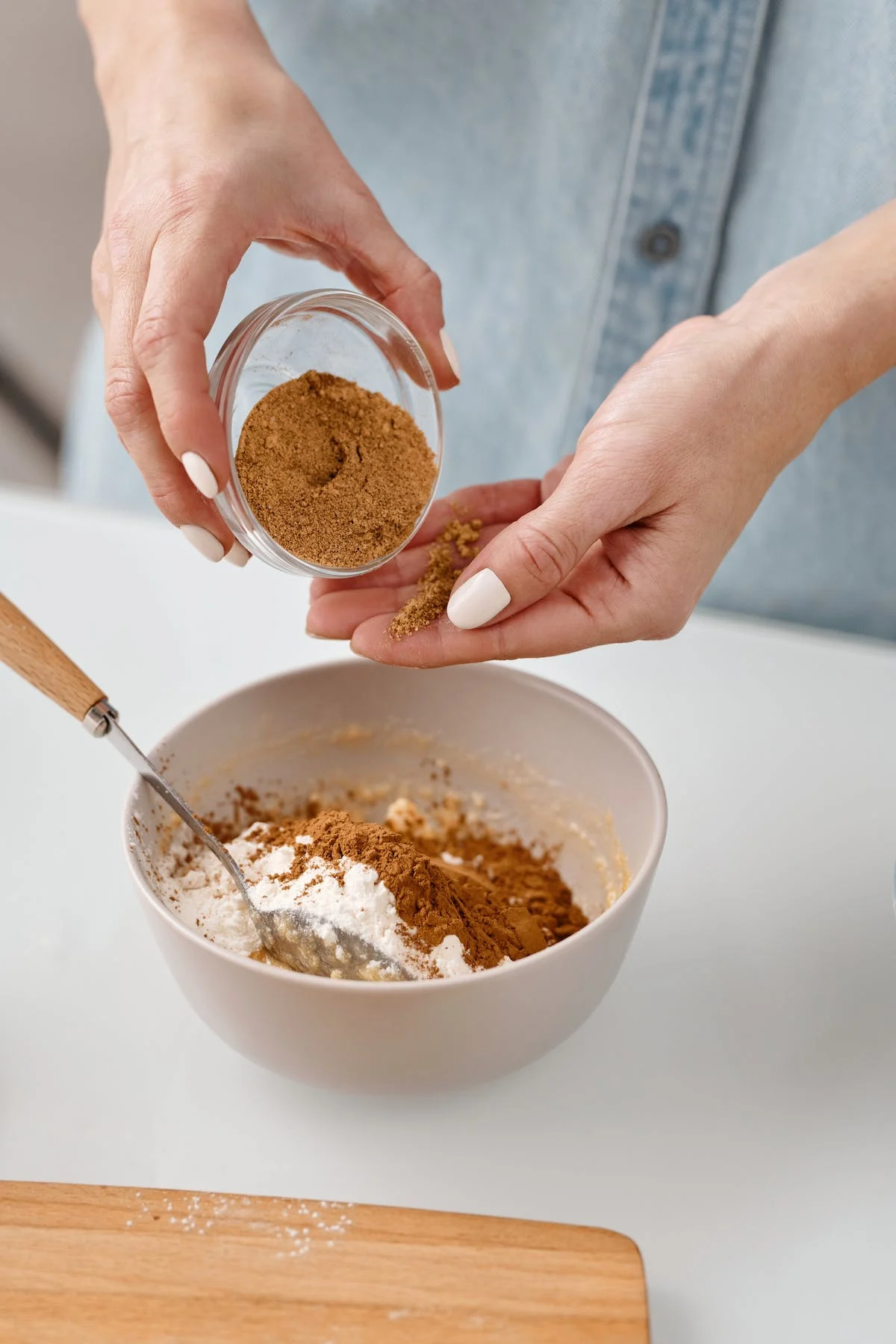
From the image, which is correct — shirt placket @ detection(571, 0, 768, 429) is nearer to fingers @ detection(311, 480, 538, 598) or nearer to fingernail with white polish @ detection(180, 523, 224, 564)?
fingers @ detection(311, 480, 538, 598)

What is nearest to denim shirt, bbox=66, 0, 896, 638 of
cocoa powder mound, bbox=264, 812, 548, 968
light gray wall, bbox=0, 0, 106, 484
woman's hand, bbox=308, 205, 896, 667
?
woman's hand, bbox=308, 205, 896, 667

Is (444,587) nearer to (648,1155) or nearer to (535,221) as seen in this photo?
(648,1155)

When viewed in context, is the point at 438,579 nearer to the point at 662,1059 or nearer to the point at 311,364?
the point at 311,364

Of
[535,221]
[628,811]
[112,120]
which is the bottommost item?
[628,811]

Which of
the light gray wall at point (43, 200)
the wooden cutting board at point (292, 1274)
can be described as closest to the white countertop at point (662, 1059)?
the wooden cutting board at point (292, 1274)

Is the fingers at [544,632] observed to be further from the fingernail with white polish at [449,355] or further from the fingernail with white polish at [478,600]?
the fingernail with white polish at [449,355]

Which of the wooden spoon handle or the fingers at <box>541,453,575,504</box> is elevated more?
the wooden spoon handle

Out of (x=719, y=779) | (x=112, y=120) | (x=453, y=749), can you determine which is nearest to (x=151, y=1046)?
(x=453, y=749)
